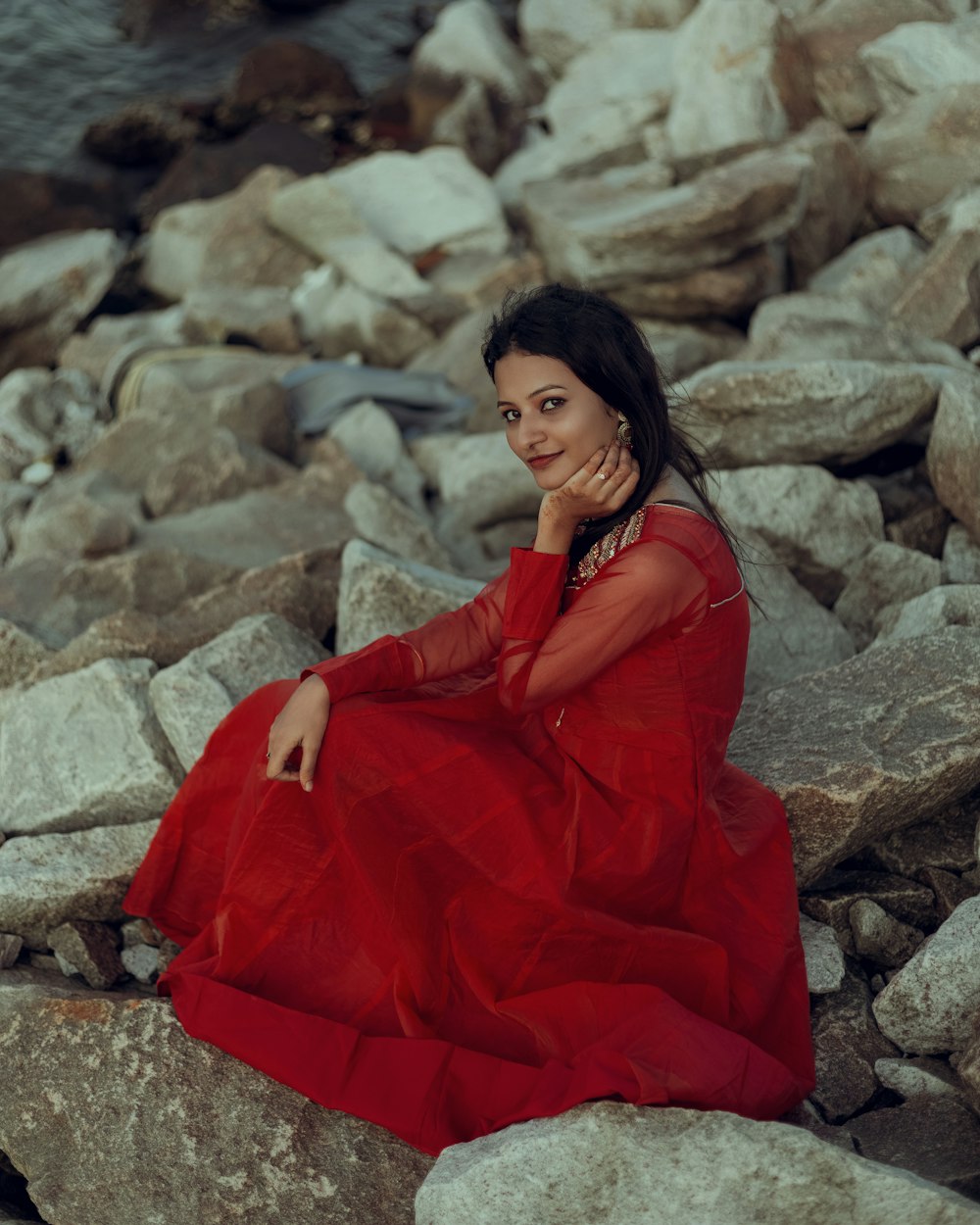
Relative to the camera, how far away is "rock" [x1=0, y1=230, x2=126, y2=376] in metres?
8.02

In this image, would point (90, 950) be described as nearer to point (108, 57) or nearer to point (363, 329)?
point (363, 329)

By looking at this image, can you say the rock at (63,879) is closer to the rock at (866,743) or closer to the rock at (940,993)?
the rock at (866,743)

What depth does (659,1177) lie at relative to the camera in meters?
2.06

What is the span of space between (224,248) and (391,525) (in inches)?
169

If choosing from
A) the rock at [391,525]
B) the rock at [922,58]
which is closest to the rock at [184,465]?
the rock at [391,525]

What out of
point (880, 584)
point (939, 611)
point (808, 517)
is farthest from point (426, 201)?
point (939, 611)

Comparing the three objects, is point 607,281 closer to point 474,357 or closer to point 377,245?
point 474,357

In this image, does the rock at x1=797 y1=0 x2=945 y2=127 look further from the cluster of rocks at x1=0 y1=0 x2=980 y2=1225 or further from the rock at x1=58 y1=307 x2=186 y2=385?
the rock at x1=58 y1=307 x2=186 y2=385

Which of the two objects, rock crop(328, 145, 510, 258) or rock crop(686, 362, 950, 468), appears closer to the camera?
rock crop(686, 362, 950, 468)

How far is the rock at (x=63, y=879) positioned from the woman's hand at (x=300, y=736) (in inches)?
31.5

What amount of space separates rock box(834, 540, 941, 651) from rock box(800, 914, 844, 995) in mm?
1258

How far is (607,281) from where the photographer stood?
6.13 metres

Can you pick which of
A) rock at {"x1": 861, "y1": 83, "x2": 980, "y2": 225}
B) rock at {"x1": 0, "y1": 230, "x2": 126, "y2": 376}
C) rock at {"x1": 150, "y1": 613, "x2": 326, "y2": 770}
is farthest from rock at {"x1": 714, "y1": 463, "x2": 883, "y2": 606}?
rock at {"x1": 0, "y1": 230, "x2": 126, "y2": 376}

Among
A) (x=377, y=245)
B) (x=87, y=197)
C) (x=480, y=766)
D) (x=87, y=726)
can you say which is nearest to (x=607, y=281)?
(x=377, y=245)
